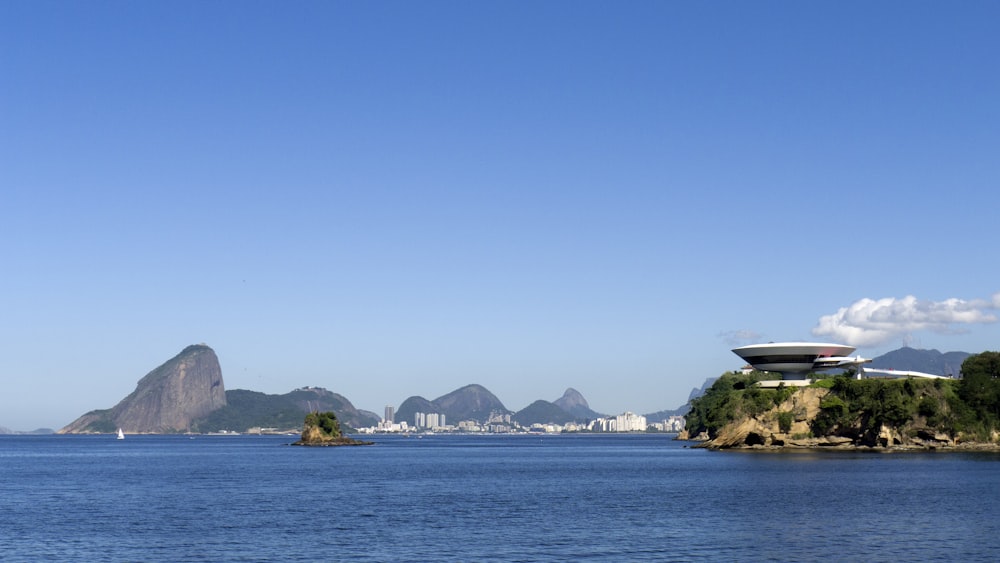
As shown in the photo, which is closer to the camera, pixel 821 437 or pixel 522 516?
pixel 522 516

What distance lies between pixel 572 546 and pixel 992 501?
44761 millimetres

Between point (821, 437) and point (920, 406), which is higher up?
point (920, 406)

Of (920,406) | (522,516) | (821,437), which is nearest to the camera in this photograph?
(522,516)

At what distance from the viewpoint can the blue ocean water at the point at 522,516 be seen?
58312 mm

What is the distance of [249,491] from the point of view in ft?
346

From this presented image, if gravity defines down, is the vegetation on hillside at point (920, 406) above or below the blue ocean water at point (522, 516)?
above

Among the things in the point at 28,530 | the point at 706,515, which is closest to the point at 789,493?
the point at 706,515

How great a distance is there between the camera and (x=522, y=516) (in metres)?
77.3

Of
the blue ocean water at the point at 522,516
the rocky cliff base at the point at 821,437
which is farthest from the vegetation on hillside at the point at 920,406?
the blue ocean water at the point at 522,516

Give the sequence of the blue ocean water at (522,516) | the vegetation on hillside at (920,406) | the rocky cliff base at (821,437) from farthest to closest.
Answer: the rocky cliff base at (821,437)
the vegetation on hillside at (920,406)
the blue ocean water at (522,516)

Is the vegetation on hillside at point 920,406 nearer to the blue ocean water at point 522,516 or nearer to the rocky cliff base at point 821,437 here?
the rocky cliff base at point 821,437

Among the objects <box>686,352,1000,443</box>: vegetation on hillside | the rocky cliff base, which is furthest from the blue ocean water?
the rocky cliff base

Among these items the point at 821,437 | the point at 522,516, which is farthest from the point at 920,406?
the point at 522,516

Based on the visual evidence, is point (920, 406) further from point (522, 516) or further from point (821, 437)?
point (522, 516)
